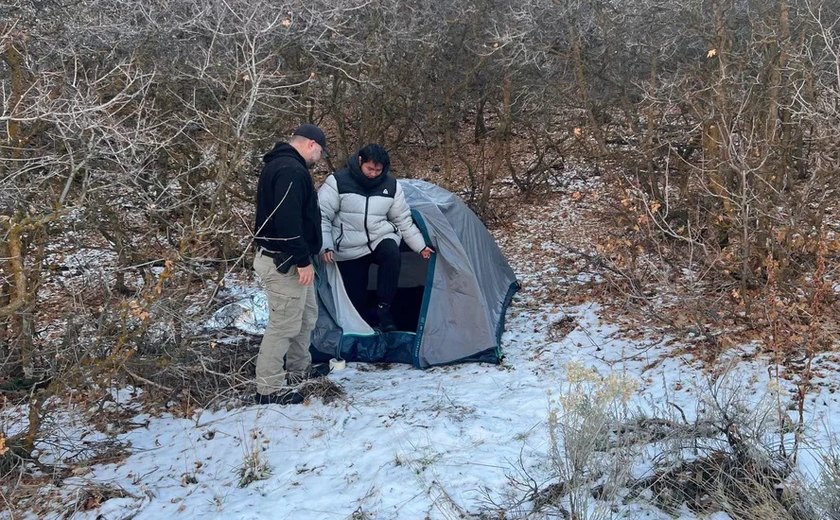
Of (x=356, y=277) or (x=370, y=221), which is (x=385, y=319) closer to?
(x=356, y=277)

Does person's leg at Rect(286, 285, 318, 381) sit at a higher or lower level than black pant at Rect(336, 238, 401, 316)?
lower

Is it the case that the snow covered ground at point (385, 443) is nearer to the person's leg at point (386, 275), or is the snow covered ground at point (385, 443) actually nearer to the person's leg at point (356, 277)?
the person's leg at point (386, 275)

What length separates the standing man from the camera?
4105 mm

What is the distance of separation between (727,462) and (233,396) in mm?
2807

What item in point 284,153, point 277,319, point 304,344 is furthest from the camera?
point 304,344

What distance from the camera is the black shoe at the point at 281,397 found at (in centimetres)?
435

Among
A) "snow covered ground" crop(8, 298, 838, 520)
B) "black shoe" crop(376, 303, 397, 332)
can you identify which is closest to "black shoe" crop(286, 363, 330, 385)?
"snow covered ground" crop(8, 298, 838, 520)

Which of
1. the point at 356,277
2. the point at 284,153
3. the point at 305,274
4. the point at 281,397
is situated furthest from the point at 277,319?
the point at 356,277

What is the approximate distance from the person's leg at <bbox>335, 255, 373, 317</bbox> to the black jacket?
1.05 metres

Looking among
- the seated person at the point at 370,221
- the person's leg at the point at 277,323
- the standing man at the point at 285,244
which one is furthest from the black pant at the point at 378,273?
the person's leg at the point at 277,323

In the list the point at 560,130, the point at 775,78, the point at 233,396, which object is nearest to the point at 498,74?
the point at 560,130

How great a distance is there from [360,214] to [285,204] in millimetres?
1050

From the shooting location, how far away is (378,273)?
17.1ft

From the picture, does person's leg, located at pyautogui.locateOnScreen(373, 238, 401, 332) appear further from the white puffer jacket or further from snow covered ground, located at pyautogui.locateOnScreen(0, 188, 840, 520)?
snow covered ground, located at pyautogui.locateOnScreen(0, 188, 840, 520)
